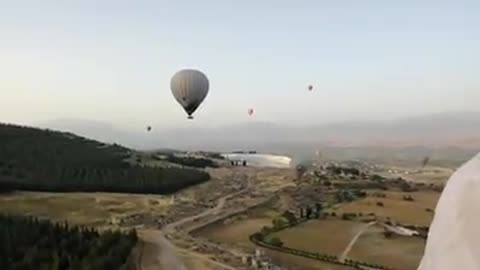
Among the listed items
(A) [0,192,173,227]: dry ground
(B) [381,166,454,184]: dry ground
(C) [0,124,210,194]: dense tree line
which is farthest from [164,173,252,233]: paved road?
(B) [381,166,454,184]: dry ground

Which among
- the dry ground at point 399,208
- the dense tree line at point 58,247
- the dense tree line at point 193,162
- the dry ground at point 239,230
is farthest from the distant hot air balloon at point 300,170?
the dense tree line at point 58,247

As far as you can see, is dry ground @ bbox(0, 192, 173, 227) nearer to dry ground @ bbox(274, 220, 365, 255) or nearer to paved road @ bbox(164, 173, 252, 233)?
paved road @ bbox(164, 173, 252, 233)

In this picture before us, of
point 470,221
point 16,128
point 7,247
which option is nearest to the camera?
point 470,221

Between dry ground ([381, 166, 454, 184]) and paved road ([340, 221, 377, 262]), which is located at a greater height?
dry ground ([381, 166, 454, 184])

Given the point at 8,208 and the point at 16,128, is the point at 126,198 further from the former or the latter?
the point at 16,128

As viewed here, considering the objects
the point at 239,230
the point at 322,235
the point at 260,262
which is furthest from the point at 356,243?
the point at 239,230

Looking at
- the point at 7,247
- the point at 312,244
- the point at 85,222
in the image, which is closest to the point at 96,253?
the point at 7,247
